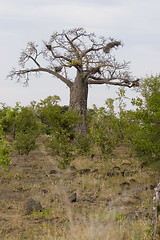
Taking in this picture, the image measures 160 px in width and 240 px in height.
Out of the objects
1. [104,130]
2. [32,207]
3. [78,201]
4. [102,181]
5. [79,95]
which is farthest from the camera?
[79,95]

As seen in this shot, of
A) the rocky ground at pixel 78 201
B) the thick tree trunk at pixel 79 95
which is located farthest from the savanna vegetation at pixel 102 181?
the thick tree trunk at pixel 79 95

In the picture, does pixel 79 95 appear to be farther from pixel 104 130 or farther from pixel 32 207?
pixel 32 207

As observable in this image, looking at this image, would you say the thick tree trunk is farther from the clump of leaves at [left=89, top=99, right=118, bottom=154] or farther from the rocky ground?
the rocky ground

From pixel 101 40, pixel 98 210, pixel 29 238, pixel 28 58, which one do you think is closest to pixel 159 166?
pixel 98 210

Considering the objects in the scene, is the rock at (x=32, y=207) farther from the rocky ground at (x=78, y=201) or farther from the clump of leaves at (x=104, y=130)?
the clump of leaves at (x=104, y=130)

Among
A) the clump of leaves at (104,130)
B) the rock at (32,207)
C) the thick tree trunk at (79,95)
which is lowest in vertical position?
the rock at (32,207)

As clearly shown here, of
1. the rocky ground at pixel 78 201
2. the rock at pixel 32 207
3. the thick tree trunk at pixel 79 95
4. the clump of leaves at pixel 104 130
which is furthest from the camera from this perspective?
the thick tree trunk at pixel 79 95

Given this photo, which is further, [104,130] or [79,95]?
[79,95]

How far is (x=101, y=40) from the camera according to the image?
21.5 metres

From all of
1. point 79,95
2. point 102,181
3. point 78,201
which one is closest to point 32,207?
point 78,201

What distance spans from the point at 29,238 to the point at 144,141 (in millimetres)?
4048

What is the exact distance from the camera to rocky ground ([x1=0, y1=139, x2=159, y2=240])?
5.33m

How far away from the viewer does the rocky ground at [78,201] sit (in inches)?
210

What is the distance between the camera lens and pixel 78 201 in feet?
25.7
